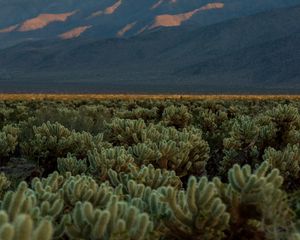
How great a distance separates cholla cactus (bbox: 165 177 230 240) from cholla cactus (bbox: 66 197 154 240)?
289 mm

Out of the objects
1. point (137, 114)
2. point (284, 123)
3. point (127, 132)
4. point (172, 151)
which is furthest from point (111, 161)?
point (137, 114)

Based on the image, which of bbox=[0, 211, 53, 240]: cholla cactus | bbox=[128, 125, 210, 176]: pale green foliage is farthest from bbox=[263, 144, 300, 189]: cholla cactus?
bbox=[0, 211, 53, 240]: cholla cactus

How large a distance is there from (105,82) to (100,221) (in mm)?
133731

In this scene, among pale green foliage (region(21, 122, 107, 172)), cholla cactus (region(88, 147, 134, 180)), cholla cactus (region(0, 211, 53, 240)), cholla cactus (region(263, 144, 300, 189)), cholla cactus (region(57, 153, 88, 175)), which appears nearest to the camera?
cholla cactus (region(0, 211, 53, 240))

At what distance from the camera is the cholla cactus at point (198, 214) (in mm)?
3520

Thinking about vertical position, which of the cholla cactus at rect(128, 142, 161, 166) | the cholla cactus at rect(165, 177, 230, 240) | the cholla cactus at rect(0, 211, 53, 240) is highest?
the cholla cactus at rect(0, 211, 53, 240)

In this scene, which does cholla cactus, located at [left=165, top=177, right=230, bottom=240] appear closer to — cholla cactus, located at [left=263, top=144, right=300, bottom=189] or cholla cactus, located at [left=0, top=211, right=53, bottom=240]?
cholla cactus, located at [left=0, top=211, right=53, bottom=240]

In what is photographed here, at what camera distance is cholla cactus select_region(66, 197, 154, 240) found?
123 inches

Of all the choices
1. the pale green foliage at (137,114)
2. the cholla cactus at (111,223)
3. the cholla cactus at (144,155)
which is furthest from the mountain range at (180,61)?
the cholla cactus at (111,223)

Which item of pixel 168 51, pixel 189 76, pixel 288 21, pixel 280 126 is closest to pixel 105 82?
pixel 189 76

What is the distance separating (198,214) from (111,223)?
0.60 m

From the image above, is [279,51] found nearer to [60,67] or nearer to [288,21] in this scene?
[288,21]

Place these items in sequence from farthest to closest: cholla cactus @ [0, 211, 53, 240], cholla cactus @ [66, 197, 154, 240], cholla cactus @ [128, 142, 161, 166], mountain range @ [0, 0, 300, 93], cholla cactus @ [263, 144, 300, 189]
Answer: mountain range @ [0, 0, 300, 93], cholla cactus @ [263, 144, 300, 189], cholla cactus @ [128, 142, 161, 166], cholla cactus @ [66, 197, 154, 240], cholla cactus @ [0, 211, 53, 240]

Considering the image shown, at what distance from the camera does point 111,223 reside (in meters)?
3.18
